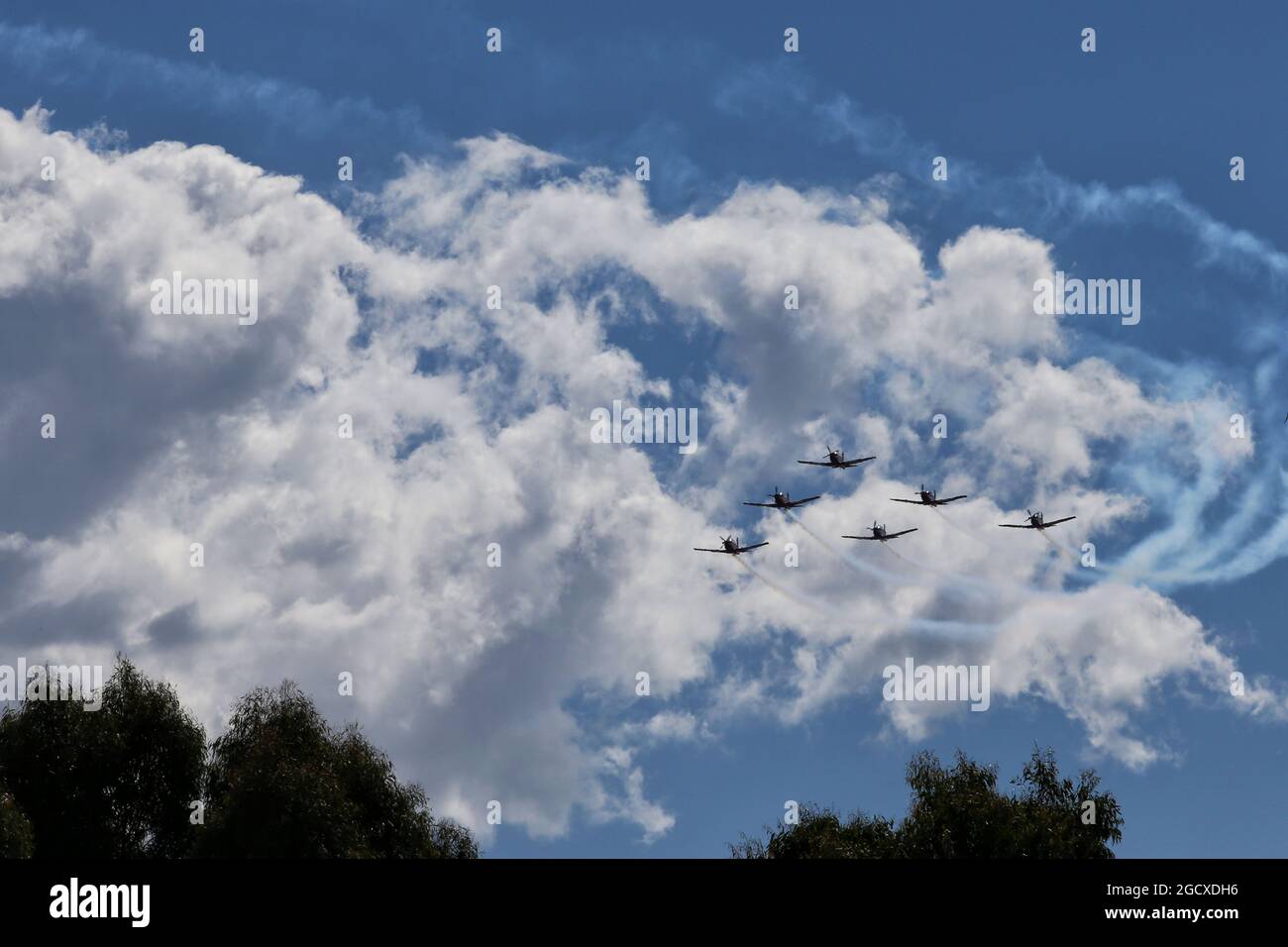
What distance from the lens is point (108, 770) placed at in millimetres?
116312

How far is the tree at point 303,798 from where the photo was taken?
4055 inches

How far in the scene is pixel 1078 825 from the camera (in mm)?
109438

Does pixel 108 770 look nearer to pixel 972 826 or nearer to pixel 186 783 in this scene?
pixel 186 783

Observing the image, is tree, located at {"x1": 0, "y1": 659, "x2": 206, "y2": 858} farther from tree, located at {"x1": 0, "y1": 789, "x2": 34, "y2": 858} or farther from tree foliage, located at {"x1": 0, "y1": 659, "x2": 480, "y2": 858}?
tree, located at {"x1": 0, "y1": 789, "x2": 34, "y2": 858}

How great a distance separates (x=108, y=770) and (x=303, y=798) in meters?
19.7

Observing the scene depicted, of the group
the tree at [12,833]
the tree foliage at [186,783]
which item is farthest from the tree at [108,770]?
the tree at [12,833]

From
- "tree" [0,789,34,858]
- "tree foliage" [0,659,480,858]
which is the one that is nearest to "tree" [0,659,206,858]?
"tree foliage" [0,659,480,858]

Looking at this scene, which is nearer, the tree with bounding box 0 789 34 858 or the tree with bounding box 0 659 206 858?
the tree with bounding box 0 789 34 858

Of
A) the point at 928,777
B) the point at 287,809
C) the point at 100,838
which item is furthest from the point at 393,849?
the point at 928,777

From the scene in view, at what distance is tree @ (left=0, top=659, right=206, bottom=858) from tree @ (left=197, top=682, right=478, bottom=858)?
3319mm

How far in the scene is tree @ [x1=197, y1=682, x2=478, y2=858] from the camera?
4055 inches
